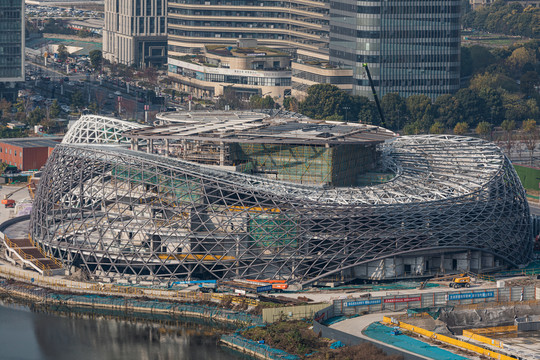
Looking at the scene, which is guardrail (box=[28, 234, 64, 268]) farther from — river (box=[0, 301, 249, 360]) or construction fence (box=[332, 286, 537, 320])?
construction fence (box=[332, 286, 537, 320])

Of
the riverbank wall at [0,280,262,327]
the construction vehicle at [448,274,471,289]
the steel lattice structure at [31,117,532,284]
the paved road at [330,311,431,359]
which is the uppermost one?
the steel lattice structure at [31,117,532,284]

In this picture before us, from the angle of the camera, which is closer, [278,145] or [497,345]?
[497,345]

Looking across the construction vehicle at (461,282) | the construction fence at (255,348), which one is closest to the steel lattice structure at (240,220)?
the construction vehicle at (461,282)

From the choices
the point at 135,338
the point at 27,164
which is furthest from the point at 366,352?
the point at 27,164

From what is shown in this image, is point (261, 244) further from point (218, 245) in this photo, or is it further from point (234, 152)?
point (234, 152)

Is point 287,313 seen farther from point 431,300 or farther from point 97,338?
point 97,338

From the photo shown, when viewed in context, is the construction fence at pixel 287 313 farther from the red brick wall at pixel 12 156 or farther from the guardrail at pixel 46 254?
the red brick wall at pixel 12 156

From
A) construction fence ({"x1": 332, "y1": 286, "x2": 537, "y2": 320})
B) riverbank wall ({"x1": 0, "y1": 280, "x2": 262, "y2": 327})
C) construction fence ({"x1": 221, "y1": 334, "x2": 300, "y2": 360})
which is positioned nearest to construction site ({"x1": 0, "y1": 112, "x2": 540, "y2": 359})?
construction fence ({"x1": 332, "y1": 286, "x2": 537, "y2": 320})
